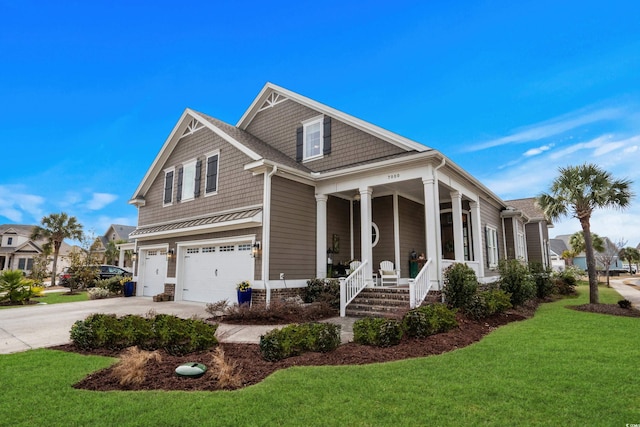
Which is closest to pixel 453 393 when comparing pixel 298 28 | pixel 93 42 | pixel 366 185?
pixel 366 185

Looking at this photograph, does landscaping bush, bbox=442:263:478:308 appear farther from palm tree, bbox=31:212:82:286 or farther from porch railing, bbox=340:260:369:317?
palm tree, bbox=31:212:82:286

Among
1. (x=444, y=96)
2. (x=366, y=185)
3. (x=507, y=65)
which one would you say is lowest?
(x=366, y=185)

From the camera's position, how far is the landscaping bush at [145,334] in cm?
590

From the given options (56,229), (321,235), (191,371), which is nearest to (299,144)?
(321,235)

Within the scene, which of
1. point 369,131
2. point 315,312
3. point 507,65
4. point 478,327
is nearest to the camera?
point 478,327

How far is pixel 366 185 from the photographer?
452 inches

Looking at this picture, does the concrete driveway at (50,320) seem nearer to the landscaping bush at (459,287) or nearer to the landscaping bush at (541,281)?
the landscaping bush at (459,287)

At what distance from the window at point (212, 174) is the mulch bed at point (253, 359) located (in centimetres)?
764

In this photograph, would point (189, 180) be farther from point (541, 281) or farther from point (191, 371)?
point (541, 281)

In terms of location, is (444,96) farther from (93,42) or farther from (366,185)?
(93,42)

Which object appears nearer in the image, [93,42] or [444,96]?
[93,42]

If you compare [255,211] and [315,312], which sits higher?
[255,211]

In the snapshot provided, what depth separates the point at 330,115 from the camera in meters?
13.1

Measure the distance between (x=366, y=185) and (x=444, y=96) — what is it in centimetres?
1004
